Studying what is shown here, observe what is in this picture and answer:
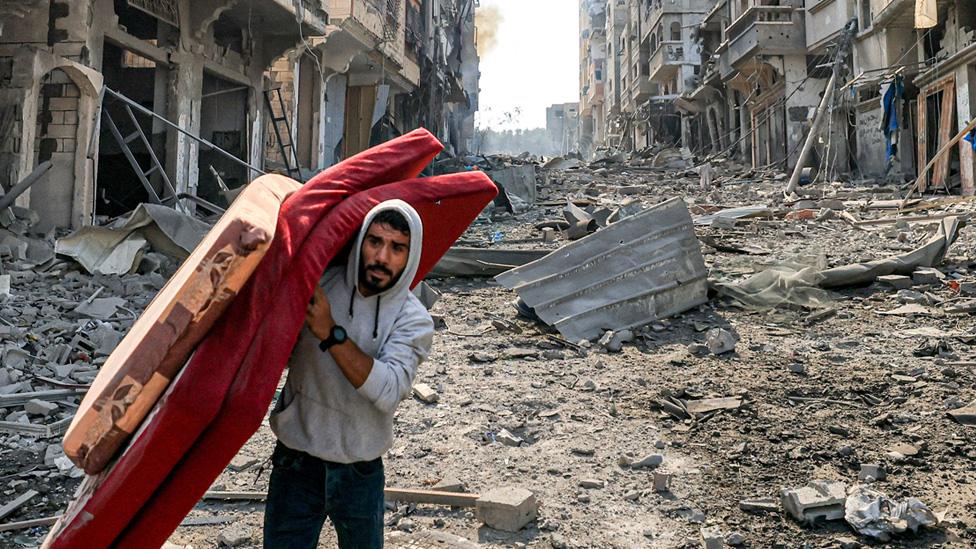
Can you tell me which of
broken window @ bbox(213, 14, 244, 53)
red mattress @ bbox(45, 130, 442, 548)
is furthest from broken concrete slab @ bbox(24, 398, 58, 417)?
broken window @ bbox(213, 14, 244, 53)

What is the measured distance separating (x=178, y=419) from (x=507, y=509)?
6.22ft

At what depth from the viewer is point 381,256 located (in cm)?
174

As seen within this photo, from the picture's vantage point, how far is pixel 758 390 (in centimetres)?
488

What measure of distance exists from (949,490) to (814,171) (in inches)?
839

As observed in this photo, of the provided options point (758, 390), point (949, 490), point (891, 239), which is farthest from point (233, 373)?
point (891, 239)

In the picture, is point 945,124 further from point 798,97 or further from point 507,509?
point 507,509

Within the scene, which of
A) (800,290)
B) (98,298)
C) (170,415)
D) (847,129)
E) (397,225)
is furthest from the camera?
(847,129)

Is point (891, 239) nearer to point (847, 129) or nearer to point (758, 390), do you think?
point (758, 390)

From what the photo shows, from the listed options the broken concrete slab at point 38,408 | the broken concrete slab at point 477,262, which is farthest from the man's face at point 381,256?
the broken concrete slab at point 477,262

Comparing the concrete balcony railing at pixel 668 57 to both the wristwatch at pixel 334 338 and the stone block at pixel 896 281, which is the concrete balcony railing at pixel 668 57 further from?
the wristwatch at pixel 334 338

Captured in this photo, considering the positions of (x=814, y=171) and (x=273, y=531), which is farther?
(x=814, y=171)

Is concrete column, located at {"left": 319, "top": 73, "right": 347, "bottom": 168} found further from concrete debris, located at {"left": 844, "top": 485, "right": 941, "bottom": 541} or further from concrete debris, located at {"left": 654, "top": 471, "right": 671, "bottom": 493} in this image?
concrete debris, located at {"left": 844, "top": 485, "right": 941, "bottom": 541}

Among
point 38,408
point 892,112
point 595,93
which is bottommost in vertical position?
point 38,408

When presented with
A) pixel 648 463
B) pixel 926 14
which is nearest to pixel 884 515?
pixel 648 463
